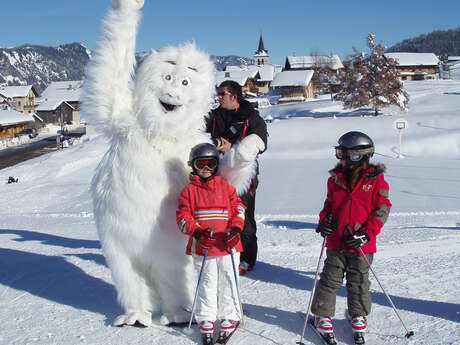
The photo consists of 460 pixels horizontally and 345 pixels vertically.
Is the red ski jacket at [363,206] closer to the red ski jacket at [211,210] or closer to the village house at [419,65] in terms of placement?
the red ski jacket at [211,210]

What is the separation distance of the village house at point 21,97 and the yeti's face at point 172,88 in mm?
58882

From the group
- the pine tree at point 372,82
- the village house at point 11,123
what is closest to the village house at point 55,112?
the village house at point 11,123

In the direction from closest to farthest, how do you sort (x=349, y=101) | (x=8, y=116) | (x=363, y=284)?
(x=363, y=284), (x=349, y=101), (x=8, y=116)

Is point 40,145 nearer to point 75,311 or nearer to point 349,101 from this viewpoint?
point 349,101

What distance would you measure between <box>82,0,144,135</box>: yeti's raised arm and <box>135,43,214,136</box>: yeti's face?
4.0 inches

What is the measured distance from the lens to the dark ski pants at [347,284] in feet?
9.70

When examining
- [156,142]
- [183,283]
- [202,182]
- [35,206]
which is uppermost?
[156,142]

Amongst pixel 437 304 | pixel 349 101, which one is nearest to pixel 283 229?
pixel 437 304

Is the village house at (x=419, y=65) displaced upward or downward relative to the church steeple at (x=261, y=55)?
downward

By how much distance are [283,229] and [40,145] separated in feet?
110

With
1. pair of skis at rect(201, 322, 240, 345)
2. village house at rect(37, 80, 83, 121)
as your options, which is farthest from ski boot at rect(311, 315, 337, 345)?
village house at rect(37, 80, 83, 121)

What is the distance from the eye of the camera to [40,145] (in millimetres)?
36031

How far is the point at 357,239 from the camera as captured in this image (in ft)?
9.20

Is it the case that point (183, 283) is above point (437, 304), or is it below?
above
